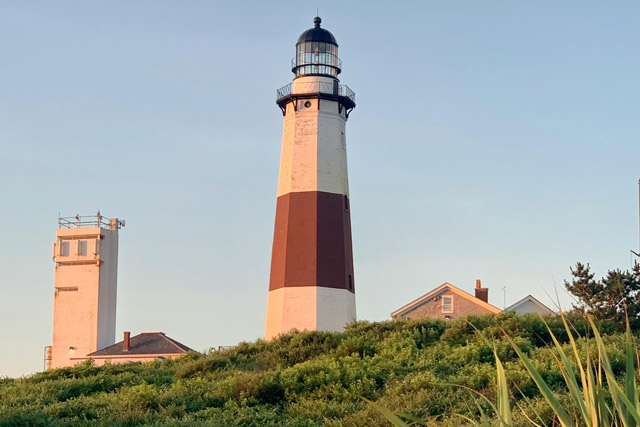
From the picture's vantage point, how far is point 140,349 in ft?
183

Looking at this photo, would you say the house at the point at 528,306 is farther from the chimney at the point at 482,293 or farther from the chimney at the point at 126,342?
the chimney at the point at 126,342

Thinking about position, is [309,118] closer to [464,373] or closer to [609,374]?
[464,373]

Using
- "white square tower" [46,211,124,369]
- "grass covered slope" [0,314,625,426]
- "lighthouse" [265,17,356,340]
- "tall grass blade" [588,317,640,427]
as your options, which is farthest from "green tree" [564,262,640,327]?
"white square tower" [46,211,124,369]

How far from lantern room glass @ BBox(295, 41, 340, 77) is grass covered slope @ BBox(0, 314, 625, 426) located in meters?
18.6

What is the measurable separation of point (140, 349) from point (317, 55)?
890 inches

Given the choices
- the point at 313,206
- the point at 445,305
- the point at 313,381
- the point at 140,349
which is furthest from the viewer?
the point at 140,349

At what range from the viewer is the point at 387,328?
29203 mm

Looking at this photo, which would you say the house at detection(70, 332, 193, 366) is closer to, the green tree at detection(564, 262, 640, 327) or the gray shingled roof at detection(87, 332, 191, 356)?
the gray shingled roof at detection(87, 332, 191, 356)

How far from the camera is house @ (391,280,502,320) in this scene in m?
43.9

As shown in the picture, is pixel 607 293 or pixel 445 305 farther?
pixel 445 305

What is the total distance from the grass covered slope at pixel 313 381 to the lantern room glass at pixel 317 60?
60.9ft

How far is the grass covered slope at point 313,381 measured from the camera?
18.7 m

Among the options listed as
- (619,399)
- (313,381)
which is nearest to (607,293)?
(313,381)

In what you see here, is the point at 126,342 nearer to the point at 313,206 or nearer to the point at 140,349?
the point at 140,349
